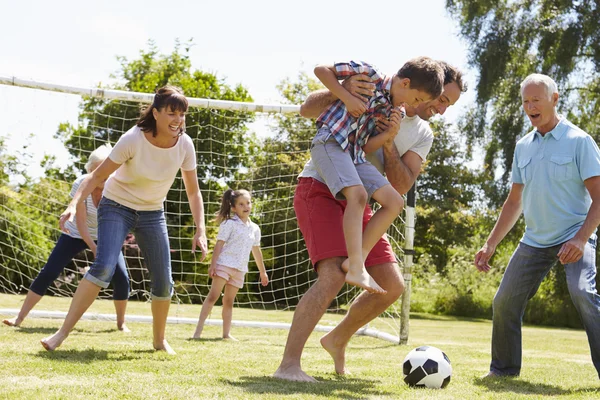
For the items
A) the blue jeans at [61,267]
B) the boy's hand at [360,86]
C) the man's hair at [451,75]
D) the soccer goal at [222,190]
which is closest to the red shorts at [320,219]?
the boy's hand at [360,86]

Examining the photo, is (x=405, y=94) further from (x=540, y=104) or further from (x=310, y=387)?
(x=310, y=387)

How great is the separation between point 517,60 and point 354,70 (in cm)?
1623

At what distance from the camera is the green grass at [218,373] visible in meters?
3.37

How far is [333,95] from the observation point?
14.0ft

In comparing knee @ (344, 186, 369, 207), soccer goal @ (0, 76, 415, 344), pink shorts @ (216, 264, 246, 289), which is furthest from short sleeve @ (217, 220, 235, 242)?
knee @ (344, 186, 369, 207)

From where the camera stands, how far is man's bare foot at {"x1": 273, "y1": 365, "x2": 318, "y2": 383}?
12.7ft

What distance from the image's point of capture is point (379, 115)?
419cm

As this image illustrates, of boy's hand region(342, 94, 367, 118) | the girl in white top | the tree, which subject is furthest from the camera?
the tree

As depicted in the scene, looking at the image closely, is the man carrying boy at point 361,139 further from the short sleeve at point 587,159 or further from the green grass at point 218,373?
the short sleeve at point 587,159

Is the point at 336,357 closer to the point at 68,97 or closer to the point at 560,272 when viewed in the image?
the point at 68,97

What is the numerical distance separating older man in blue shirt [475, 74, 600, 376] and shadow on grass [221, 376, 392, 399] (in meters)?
1.22

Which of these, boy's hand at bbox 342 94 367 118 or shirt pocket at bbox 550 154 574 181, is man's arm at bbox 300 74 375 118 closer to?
boy's hand at bbox 342 94 367 118

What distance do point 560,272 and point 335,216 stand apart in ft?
51.2

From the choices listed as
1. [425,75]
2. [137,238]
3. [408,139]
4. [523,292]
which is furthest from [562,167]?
[137,238]
